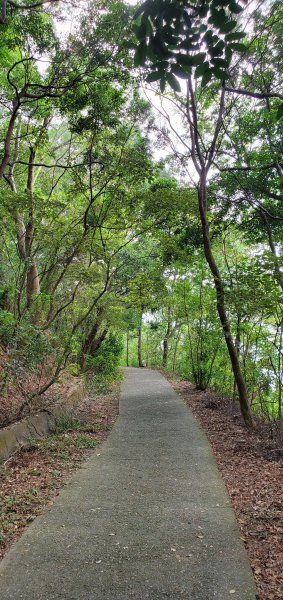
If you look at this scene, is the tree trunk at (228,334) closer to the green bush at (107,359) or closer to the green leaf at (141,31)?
the green leaf at (141,31)

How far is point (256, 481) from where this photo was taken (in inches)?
185

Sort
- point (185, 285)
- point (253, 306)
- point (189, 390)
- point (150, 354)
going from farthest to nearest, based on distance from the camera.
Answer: point (150, 354), point (189, 390), point (185, 285), point (253, 306)

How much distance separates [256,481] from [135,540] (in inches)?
81.3

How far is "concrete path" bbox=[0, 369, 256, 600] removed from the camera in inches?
106

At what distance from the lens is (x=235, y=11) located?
196 cm

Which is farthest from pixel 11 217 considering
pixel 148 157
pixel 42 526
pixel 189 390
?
pixel 189 390

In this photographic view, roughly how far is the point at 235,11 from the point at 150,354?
25.3m

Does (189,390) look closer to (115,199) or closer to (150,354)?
(115,199)

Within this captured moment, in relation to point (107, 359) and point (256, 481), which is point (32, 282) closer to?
point (107, 359)

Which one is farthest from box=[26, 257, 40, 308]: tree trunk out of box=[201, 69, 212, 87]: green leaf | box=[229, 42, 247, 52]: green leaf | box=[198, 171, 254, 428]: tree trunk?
box=[229, 42, 247, 52]: green leaf

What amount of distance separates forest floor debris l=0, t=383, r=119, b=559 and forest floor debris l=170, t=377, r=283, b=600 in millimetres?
2114

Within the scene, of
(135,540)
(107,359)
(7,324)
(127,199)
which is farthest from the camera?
(107,359)

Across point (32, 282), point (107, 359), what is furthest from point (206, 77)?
point (107, 359)

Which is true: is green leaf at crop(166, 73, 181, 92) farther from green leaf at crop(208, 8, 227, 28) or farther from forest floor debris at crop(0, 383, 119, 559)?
forest floor debris at crop(0, 383, 119, 559)
